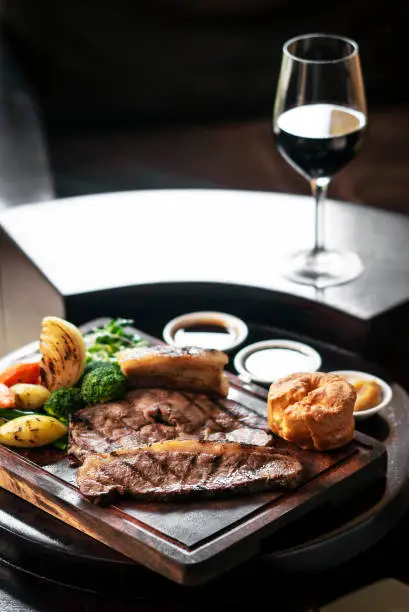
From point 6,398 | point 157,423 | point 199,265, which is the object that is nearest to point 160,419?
point 157,423

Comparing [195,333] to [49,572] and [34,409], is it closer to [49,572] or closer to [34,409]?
[34,409]

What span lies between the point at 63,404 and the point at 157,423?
0.94 feet

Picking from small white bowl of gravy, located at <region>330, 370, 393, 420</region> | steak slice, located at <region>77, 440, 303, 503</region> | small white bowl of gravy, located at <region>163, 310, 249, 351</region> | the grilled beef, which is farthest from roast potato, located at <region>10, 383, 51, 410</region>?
small white bowl of gravy, located at <region>330, 370, 393, 420</region>

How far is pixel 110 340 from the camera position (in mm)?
3412

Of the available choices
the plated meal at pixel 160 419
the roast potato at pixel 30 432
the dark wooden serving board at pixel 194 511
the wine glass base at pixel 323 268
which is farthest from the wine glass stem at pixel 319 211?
the roast potato at pixel 30 432

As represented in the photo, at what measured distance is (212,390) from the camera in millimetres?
3094

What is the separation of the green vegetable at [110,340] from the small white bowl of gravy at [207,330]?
0.13 m

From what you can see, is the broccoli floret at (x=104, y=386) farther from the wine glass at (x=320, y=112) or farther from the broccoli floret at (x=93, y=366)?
the wine glass at (x=320, y=112)

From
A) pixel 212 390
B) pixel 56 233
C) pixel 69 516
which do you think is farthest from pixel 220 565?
pixel 56 233

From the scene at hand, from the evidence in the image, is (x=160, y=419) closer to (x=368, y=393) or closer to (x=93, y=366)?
(x=93, y=366)

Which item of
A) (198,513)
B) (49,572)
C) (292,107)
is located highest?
(292,107)

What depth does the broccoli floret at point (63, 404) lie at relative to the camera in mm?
3045

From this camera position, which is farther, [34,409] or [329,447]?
[34,409]

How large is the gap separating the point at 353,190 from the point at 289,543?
2.65 meters
